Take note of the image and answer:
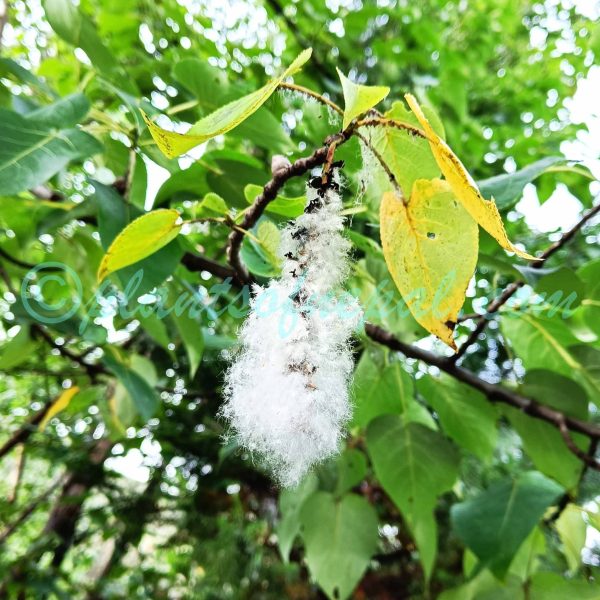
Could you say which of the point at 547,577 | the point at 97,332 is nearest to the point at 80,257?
the point at 97,332

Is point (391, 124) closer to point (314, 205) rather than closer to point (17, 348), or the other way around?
point (314, 205)

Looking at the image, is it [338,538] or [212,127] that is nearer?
[212,127]

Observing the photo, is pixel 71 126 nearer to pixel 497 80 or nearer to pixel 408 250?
pixel 408 250

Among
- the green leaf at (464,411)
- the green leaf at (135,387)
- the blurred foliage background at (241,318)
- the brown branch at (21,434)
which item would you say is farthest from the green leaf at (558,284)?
the brown branch at (21,434)

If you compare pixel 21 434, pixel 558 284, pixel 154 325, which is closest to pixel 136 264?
pixel 154 325

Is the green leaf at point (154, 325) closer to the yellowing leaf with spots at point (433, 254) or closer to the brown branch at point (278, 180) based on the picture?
the brown branch at point (278, 180)
